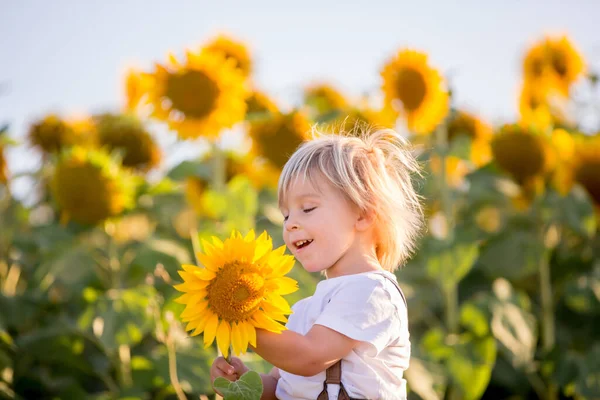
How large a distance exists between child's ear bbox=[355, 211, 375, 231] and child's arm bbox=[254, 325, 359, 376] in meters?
0.24

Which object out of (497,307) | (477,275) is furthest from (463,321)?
(477,275)

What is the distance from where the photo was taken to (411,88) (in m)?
3.07

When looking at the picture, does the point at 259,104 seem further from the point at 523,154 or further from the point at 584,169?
the point at 584,169

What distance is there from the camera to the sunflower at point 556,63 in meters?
4.05

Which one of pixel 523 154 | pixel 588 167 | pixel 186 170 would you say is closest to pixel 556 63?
pixel 588 167

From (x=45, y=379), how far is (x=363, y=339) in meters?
1.83

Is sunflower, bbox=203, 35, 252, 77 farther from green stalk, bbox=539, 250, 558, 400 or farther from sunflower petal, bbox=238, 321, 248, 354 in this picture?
sunflower petal, bbox=238, 321, 248, 354

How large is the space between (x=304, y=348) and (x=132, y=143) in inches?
85.3

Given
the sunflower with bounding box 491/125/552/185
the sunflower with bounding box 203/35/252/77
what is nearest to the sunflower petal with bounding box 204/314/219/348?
the sunflower with bounding box 491/125/552/185

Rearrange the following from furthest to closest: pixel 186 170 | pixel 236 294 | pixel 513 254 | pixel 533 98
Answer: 1. pixel 533 98
2. pixel 513 254
3. pixel 186 170
4. pixel 236 294

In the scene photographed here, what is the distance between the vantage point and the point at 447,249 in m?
2.89

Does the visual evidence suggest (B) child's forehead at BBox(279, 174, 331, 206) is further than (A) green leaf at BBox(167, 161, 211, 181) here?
No

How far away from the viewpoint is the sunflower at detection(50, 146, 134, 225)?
2.80 metres

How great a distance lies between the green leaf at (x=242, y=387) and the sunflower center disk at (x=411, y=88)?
1.93 meters
